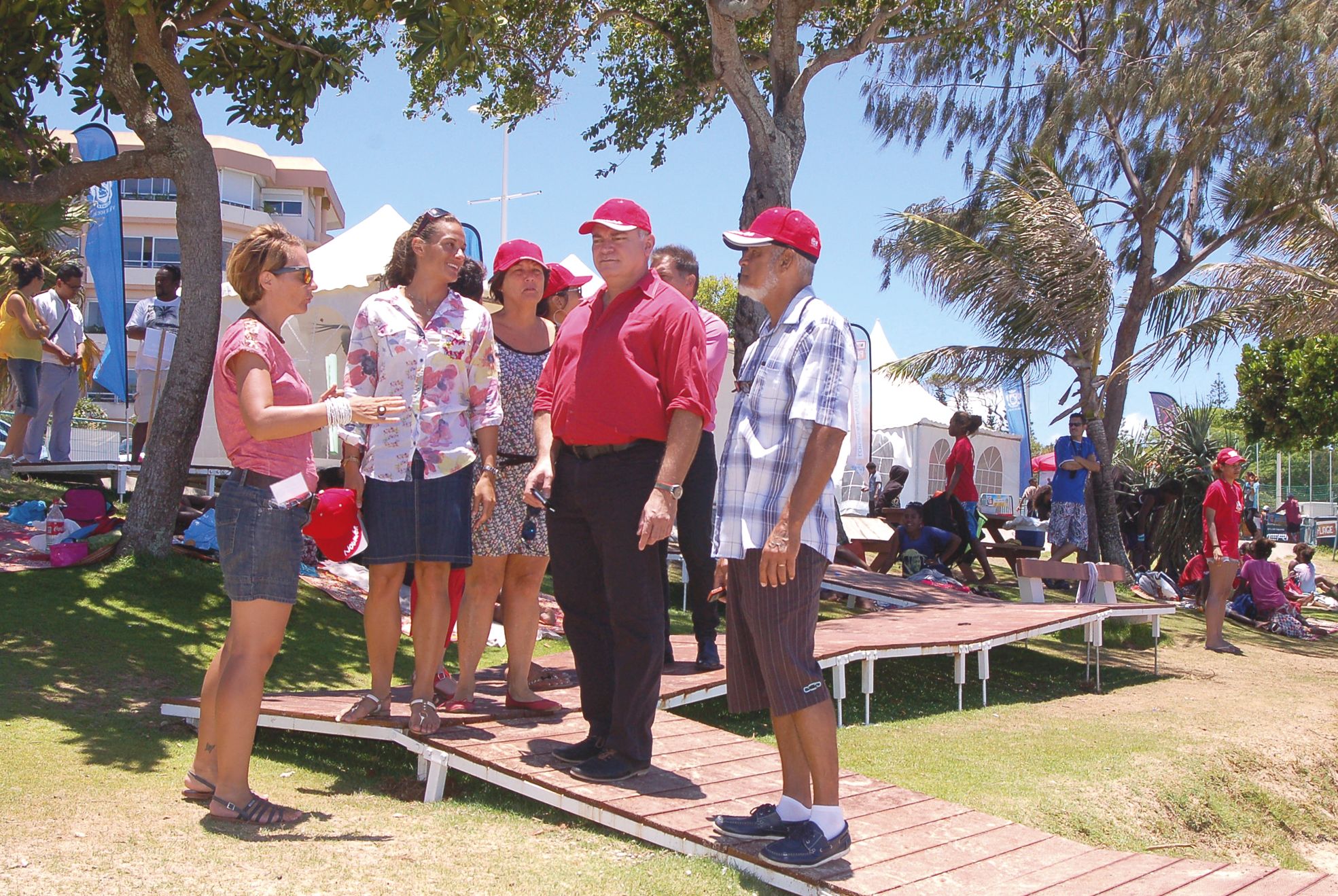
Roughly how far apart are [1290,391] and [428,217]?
17.2m

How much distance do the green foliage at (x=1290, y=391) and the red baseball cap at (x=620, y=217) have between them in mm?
15971

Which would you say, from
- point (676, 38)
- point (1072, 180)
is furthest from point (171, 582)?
point (1072, 180)

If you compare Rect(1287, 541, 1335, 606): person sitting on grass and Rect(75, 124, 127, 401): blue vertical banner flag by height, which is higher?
Rect(75, 124, 127, 401): blue vertical banner flag

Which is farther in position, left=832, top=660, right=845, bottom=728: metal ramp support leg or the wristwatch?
left=832, top=660, right=845, bottom=728: metal ramp support leg

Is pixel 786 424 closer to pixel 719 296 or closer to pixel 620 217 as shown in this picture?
pixel 620 217

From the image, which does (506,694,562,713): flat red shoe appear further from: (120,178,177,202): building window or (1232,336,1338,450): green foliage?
(120,178,177,202): building window

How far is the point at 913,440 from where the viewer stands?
962 inches

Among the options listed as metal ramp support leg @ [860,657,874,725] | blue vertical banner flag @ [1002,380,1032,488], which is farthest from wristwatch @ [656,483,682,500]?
blue vertical banner flag @ [1002,380,1032,488]

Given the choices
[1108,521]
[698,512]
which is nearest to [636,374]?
[698,512]

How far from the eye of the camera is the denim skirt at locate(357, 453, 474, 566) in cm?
414

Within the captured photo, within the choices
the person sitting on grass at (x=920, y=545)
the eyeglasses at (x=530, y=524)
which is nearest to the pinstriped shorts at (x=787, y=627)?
Result: the eyeglasses at (x=530, y=524)

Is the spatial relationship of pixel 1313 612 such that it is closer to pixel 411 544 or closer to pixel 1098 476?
pixel 1098 476

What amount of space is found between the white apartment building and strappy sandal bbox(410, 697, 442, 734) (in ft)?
134

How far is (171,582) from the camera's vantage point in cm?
715
